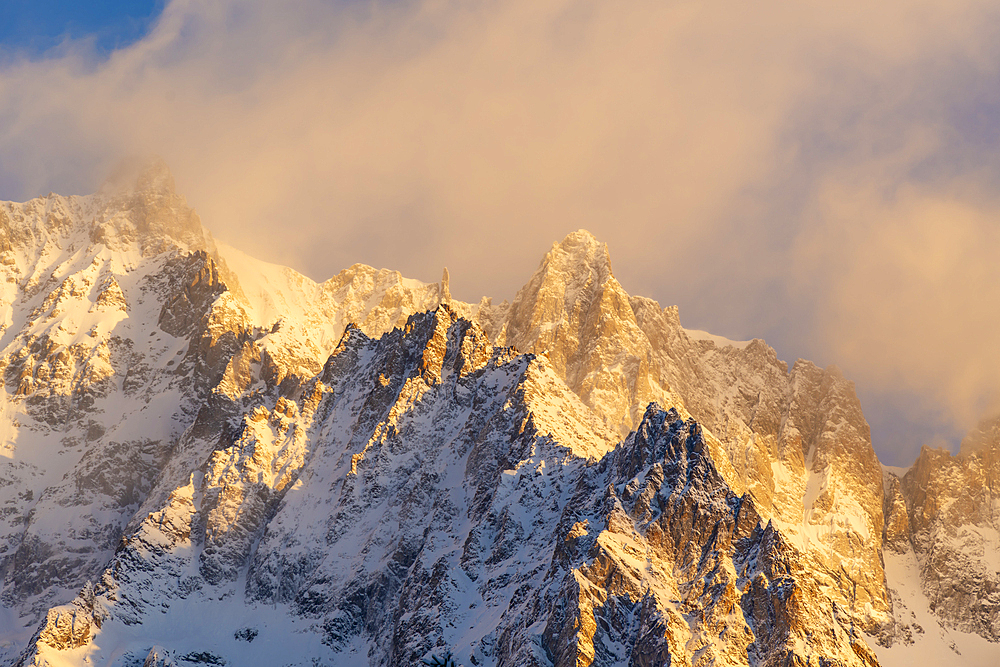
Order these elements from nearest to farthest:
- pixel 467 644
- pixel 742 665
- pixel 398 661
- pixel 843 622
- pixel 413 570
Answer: pixel 742 665
pixel 843 622
pixel 467 644
pixel 398 661
pixel 413 570

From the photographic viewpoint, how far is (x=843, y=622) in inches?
6260

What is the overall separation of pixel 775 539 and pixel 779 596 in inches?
365

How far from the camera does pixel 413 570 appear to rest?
198 meters

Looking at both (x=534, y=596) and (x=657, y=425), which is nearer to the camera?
(x=534, y=596)

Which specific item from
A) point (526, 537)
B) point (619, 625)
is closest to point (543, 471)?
point (526, 537)

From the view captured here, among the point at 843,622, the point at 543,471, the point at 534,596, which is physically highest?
the point at 543,471

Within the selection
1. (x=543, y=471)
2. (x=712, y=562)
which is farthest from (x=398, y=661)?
(x=712, y=562)

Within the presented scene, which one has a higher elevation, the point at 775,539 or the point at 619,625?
the point at 775,539

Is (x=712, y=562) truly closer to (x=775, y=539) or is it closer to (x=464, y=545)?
(x=775, y=539)

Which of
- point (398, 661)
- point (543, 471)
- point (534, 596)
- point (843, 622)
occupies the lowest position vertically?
point (398, 661)

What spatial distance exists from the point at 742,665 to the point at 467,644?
128ft

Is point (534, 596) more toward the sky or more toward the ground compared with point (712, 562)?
more toward the ground

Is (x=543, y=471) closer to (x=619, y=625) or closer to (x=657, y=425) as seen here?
(x=657, y=425)

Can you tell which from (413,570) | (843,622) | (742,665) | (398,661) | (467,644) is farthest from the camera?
(413,570)
